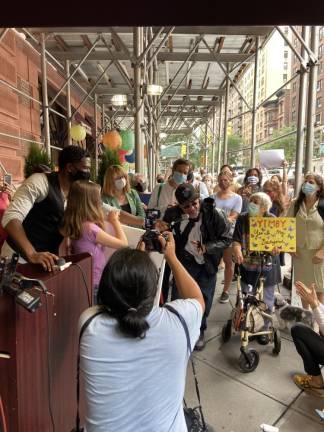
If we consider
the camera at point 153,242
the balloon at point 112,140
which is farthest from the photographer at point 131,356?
the balloon at point 112,140

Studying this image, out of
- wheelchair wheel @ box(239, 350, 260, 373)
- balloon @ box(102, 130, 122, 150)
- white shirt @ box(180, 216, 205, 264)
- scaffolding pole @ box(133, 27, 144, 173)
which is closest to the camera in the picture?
wheelchair wheel @ box(239, 350, 260, 373)

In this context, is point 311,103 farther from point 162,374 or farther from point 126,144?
point 126,144

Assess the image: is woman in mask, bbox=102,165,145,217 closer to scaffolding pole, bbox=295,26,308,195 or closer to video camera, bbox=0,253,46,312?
video camera, bbox=0,253,46,312

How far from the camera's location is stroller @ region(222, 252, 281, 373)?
2.95 metres

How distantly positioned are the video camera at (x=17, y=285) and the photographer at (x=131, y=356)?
0.20m

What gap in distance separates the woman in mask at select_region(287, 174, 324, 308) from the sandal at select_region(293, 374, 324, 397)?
797 millimetres

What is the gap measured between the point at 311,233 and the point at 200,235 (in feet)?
3.92

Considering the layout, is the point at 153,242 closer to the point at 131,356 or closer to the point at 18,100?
the point at 131,356

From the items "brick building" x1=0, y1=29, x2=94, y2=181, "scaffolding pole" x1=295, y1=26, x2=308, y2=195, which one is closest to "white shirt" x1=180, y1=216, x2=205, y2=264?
"scaffolding pole" x1=295, y1=26, x2=308, y2=195

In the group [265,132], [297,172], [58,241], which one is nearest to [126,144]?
[297,172]

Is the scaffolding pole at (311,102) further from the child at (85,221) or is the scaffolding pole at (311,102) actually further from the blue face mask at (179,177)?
the child at (85,221)

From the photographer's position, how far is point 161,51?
29.1 feet

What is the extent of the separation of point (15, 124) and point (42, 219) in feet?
18.7

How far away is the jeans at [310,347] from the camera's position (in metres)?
2.55
